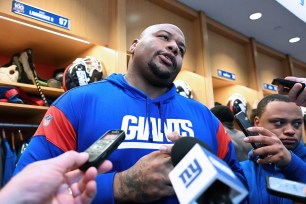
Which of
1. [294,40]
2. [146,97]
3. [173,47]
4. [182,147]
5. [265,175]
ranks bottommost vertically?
[265,175]

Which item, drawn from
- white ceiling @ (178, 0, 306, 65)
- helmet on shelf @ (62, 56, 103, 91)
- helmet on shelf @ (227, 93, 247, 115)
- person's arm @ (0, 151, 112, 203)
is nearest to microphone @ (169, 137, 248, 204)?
person's arm @ (0, 151, 112, 203)

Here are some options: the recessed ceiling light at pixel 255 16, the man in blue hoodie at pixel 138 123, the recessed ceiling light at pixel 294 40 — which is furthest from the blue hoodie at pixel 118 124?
the recessed ceiling light at pixel 294 40

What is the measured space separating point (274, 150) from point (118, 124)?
0.45m

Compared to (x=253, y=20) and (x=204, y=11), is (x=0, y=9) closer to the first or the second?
(x=204, y=11)

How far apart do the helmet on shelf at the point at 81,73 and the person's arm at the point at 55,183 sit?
142cm

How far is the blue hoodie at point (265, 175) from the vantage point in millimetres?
821

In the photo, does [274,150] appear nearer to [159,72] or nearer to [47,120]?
[159,72]

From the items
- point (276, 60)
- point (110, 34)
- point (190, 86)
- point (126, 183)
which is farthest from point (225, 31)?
point (126, 183)

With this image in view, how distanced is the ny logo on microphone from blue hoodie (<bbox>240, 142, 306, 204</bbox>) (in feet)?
1.92

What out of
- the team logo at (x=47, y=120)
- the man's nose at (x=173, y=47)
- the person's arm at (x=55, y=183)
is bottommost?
the person's arm at (x=55, y=183)

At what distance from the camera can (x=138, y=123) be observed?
88cm

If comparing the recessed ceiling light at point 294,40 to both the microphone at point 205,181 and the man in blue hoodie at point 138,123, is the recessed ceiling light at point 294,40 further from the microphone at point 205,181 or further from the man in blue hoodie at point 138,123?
the microphone at point 205,181

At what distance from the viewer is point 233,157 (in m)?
0.97

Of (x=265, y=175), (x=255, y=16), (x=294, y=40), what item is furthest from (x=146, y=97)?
(x=294, y=40)
